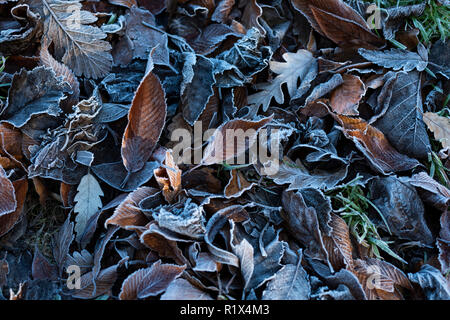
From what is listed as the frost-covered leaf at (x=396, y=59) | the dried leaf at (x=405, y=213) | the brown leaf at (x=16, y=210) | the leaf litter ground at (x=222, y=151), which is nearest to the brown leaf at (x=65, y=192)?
the leaf litter ground at (x=222, y=151)

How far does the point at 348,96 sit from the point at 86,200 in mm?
→ 987

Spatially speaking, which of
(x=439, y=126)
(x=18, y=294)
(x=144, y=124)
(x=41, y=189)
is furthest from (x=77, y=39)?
(x=439, y=126)

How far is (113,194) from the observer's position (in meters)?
1.58

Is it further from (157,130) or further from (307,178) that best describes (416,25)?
(157,130)

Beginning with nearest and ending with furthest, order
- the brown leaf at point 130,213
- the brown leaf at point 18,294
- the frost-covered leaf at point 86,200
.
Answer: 1. the brown leaf at point 18,294
2. the brown leaf at point 130,213
3. the frost-covered leaf at point 86,200

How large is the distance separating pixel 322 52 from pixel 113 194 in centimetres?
96

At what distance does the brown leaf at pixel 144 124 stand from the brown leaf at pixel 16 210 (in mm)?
344

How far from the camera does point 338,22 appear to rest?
1.74 metres

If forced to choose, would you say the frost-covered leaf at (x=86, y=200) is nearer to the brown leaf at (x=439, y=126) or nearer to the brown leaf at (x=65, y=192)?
the brown leaf at (x=65, y=192)

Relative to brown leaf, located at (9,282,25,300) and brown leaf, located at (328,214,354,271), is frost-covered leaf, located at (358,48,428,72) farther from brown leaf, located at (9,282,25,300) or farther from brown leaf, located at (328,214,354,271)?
brown leaf, located at (9,282,25,300)

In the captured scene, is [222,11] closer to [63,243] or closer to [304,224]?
[304,224]

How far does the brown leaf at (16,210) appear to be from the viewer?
146 centimetres
